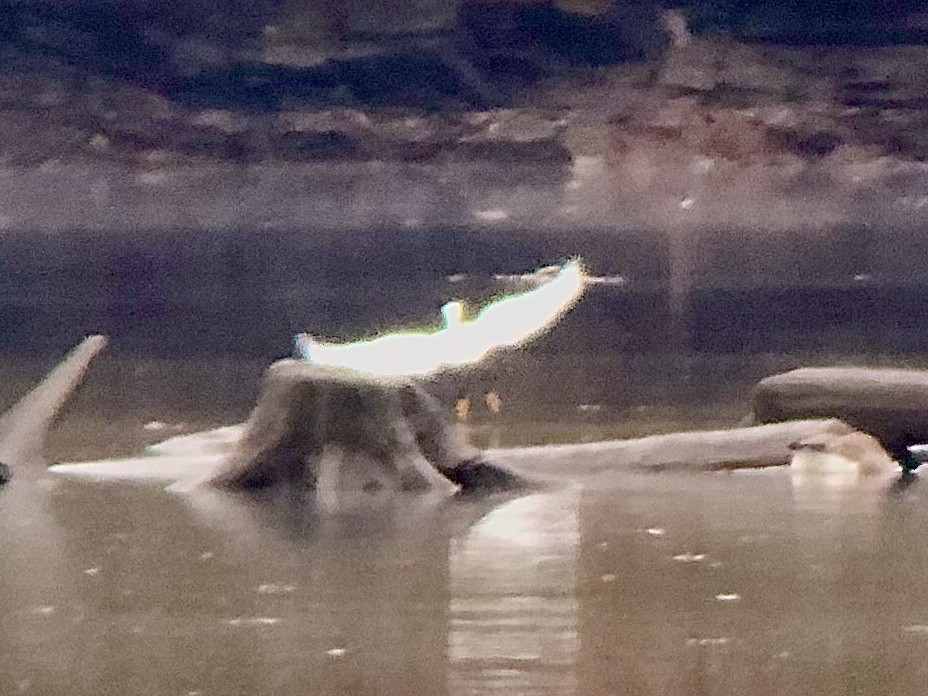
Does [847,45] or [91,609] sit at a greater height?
[847,45]

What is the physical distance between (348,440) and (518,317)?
17.9ft

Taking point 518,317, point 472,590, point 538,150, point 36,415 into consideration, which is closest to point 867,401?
point 472,590

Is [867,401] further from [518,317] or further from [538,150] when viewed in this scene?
[538,150]

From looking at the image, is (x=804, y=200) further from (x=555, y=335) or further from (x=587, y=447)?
(x=587, y=447)

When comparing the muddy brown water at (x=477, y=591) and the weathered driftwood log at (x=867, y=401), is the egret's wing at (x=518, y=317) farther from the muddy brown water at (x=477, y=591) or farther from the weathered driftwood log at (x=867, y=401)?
the muddy brown water at (x=477, y=591)

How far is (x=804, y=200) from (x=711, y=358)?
20312mm

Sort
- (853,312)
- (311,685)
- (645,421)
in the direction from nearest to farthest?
(311,685) < (645,421) < (853,312)

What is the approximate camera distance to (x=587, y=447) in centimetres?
765

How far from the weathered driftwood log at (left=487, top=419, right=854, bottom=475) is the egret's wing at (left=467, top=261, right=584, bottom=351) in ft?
7.41

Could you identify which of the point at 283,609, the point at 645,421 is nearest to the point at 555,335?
the point at 645,421

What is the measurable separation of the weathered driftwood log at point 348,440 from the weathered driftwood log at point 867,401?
1577mm

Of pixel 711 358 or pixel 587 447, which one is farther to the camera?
pixel 711 358

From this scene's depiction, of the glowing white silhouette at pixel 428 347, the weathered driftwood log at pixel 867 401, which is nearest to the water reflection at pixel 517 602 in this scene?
the glowing white silhouette at pixel 428 347

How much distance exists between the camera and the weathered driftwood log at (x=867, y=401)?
25.3 feet
